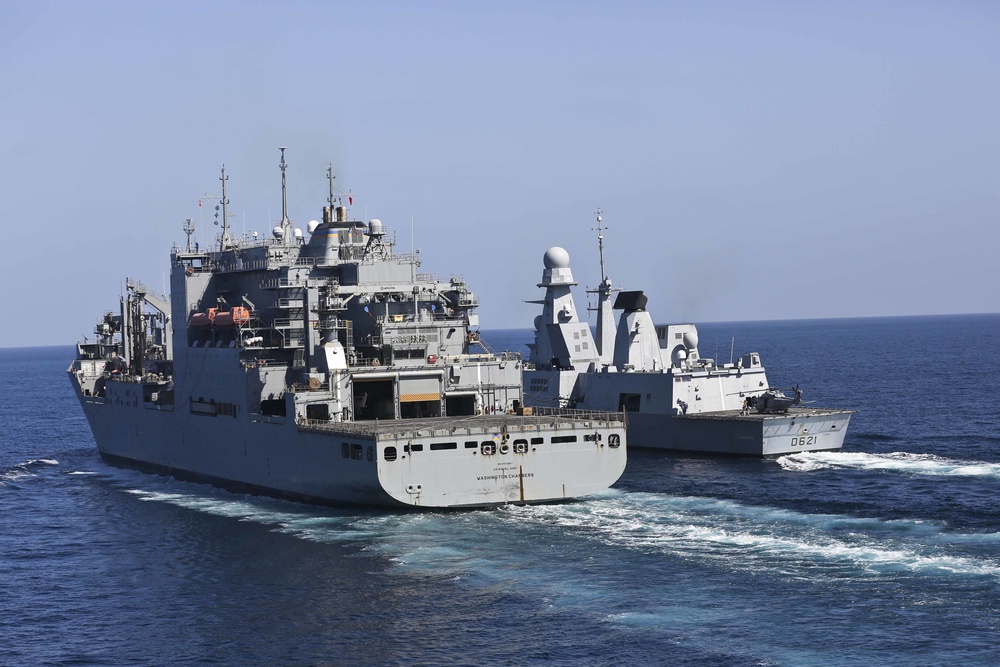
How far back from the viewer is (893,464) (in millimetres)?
47250

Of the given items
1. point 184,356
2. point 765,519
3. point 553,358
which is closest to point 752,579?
point 765,519

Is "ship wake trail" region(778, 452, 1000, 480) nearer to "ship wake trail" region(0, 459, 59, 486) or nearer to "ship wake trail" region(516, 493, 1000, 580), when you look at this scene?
"ship wake trail" region(516, 493, 1000, 580)

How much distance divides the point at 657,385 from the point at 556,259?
10511 millimetres

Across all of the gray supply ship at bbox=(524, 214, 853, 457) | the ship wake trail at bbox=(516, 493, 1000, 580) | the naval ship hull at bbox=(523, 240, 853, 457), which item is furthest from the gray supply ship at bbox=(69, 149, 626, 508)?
the gray supply ship at bbox=(524, 214, 853, 457)

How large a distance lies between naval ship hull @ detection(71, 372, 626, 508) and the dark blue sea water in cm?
74

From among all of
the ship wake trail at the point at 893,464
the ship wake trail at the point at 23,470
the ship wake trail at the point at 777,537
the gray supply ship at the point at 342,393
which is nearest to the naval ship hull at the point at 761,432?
the ship wake trail at the point at 893,464

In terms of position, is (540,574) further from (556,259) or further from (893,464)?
(556,259)

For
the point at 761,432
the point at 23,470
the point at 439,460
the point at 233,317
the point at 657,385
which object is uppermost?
the point at 233,317

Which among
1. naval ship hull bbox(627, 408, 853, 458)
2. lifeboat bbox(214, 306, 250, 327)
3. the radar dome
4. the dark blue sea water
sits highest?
the radar dome

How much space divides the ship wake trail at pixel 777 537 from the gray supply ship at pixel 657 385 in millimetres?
13709

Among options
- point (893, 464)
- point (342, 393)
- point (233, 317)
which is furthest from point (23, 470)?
point (893, 464)

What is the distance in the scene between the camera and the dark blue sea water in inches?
968

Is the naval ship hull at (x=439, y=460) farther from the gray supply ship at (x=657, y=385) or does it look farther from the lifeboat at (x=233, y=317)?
the gray supply ship at (x=657, y=385)

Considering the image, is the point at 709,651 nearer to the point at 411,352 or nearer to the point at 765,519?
the point at 765,519
